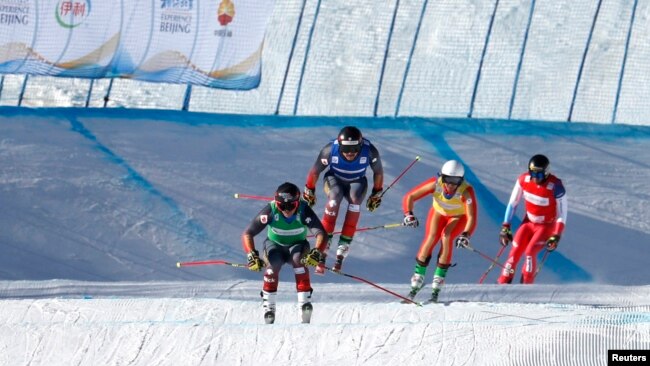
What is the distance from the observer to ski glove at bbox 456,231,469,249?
495 inches

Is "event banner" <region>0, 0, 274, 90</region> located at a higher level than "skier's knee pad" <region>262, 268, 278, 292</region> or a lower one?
higher

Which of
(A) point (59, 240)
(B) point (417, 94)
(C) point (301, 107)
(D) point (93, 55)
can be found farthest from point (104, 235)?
(B) point (417, 94)

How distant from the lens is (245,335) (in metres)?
11.0

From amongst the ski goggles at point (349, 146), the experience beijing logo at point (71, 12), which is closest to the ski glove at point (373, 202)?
the ski goggles at point (349, 146)

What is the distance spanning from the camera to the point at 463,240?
41.5 ft

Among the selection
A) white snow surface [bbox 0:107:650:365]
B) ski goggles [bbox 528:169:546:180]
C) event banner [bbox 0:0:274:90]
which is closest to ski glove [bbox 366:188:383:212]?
white snow surface [bbox 0:107:650:365]

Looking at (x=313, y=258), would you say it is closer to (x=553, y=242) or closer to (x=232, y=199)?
(x=553, y=242)

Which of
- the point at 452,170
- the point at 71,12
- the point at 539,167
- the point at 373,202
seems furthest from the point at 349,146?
the point at 71,12

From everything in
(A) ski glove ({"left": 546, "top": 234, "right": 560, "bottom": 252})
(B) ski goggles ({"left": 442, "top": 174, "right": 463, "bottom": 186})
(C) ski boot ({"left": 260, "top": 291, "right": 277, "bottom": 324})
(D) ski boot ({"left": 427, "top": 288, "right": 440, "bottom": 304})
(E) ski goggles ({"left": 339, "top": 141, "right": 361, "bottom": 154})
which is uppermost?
(E) ski goggles ({"left": 339, "top": 141, "right": 361, "bottom": 154})

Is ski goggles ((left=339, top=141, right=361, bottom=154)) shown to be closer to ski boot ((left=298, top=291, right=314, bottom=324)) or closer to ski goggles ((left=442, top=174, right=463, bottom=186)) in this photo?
ski goggles ((left=442, top=174, right=463, bottom=186))

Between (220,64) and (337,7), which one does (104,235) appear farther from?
(337,7)

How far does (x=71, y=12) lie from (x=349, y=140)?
15.0ft

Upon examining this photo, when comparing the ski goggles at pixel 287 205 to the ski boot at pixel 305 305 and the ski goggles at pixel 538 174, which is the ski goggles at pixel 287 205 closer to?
the ski boot at pixel 305 305

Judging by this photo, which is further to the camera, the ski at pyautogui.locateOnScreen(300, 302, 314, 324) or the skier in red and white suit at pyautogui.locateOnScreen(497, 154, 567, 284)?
the skier in red and white suit at pyautogui.locateOnScreen(497, 154, 567, 284)
